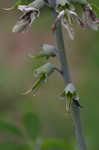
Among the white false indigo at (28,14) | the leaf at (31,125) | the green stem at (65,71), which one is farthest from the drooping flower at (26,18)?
the leaf at (31,125)

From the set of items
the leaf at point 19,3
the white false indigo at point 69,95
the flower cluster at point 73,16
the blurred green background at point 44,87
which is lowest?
the white false indigo at point 69,95

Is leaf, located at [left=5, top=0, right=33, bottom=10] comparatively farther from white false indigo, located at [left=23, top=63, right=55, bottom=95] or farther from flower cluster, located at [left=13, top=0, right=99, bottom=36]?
white false indigo, located at [left=23, top=63, right=55, bottom=95]

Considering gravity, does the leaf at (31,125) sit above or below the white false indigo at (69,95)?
above

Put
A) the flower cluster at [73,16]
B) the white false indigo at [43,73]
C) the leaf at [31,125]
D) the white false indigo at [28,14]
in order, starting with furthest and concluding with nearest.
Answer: the leaf at [31,125] < the white false indigo at [43,73] < the white false indigo at [28,14] < the flower cluster at [73,16]

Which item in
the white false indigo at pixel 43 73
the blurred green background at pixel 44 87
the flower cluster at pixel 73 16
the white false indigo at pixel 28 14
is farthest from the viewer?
the blurred green background at pixel 44 87

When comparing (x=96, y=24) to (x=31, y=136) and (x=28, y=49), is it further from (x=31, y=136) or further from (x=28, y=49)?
(x=28, y=49)

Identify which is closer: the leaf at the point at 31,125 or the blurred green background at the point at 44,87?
the leaf at the point at 31,125

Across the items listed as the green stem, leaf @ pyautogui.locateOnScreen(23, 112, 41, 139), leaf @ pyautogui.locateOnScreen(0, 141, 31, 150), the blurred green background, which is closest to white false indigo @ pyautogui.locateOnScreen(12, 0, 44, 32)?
the green stem

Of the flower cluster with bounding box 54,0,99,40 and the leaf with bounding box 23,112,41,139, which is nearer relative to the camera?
the flower cluster with bounding box 54,0,99,40

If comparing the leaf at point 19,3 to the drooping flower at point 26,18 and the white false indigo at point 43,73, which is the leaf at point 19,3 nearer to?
the drooping flower at point 26,18
